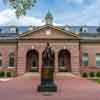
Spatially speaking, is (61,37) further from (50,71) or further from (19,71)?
(50,71)

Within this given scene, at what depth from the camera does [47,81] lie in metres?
20.8

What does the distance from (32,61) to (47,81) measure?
25.8 m

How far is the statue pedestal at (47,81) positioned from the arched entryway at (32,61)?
24.8 metres

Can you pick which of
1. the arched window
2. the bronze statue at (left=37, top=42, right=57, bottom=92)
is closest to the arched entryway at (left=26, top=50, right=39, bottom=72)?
the arched window

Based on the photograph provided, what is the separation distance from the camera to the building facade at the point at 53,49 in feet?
148

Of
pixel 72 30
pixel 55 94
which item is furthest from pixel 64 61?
pixel 55 94

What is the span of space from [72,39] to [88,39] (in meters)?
3.12

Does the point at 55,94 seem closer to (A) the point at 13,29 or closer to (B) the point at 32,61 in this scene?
(B) the point at 32,61

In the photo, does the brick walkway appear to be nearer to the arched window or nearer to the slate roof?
the arched window

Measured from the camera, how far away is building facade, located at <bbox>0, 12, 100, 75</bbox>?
45031 millimetres

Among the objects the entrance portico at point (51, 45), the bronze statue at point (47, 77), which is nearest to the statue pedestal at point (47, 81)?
the bronze statue at point (47, 77)

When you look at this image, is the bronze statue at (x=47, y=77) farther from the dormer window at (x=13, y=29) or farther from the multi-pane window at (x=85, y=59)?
the dormer window at (x=13, y=29)

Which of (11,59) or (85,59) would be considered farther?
(11,59)

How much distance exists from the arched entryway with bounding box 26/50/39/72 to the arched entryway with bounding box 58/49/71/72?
12.2 feet
